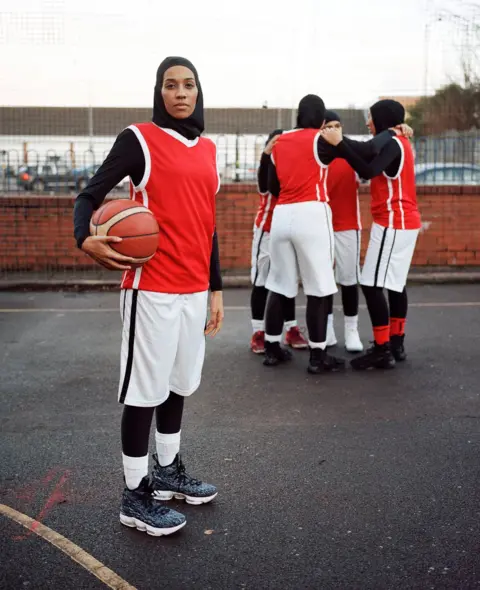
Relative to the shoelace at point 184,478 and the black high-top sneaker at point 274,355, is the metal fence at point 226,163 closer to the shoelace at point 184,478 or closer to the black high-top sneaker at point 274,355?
the black high-top sneaker at point 274,355

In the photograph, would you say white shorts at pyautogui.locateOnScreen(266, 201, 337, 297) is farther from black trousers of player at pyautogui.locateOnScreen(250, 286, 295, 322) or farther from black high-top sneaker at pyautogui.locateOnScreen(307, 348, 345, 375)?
black trousers of player at pyautogui.locateOnScreen(250, 286, 295, 322)

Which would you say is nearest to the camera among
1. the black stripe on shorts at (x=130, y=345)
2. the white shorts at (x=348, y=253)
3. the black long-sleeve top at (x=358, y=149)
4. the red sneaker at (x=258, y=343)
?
the black stripe on shorts at (x=130, y=345)

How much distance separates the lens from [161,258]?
402 cm

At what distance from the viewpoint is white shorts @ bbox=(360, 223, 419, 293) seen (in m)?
7.04

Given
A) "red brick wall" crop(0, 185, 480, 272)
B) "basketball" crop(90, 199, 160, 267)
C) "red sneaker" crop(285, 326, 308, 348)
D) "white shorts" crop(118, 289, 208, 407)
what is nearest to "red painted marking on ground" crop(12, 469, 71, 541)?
"white shorts" crop(118, 289, 208, 407)

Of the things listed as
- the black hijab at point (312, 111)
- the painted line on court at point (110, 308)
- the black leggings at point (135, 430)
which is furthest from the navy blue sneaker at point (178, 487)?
the painted line on court at point (110, 308)

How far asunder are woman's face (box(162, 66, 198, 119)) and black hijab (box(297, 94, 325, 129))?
2.80 m

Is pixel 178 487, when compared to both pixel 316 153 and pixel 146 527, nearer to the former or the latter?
pixel 146 527

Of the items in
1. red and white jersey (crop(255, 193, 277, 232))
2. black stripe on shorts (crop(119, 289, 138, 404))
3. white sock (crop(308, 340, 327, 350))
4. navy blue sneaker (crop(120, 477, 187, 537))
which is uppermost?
red and white jersey (crop(255, 193, 277, 232))

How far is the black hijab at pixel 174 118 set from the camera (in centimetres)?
402

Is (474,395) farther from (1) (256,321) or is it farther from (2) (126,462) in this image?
(2) (126,462)

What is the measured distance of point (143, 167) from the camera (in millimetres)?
3938

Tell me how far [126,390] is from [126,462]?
0.38 metres

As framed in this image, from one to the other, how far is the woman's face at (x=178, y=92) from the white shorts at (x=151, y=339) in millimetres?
874
